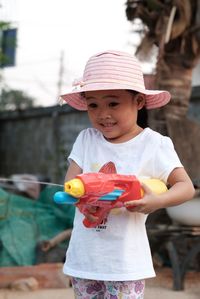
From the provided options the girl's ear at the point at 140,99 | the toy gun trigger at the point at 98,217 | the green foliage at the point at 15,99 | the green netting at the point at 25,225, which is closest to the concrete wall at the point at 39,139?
the green netting at the point at 25,225

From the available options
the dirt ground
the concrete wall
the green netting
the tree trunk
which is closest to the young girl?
the dirt ground

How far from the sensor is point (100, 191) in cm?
180

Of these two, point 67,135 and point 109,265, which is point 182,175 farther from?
point 67,135

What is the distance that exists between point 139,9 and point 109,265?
4.03 meters

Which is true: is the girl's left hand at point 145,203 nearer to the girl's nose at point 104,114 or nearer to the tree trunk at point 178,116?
the girl's nose at point 104,114

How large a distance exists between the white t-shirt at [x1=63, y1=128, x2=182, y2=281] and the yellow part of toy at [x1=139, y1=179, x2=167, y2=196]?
0.04 meters

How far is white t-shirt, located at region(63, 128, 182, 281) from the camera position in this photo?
2.03 metres

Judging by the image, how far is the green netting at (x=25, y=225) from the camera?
14.8 feet

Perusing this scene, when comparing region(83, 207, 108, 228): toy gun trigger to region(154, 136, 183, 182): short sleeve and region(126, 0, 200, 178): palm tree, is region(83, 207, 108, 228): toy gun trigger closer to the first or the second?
region(154, 136, 183, 182): short sleeve

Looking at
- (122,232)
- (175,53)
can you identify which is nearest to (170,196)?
(122,232)

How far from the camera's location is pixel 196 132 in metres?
5.52

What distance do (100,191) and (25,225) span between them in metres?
3.03

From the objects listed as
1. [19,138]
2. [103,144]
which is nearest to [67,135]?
[19,138]

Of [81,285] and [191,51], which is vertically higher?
[191,51]
